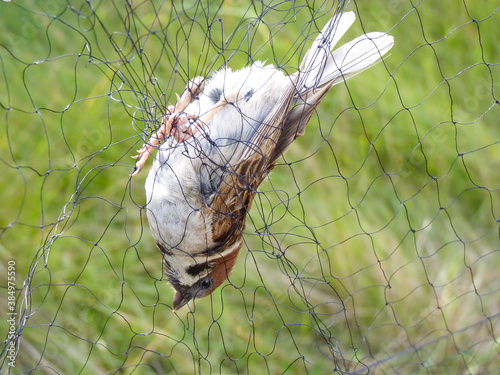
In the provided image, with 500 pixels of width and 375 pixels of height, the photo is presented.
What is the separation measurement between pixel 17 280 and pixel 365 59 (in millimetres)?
1851

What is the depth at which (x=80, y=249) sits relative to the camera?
3.11 m

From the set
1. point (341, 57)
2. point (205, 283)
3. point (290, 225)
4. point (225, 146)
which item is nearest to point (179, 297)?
point (205, 283)

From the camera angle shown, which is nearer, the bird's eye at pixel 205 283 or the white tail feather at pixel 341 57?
the white tail feather at pixel 341 57

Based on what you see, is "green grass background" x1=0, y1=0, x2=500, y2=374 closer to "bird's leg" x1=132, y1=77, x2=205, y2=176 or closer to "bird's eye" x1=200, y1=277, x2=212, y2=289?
"bird's eye" x1=200, y1=277, x2=212, y2=289

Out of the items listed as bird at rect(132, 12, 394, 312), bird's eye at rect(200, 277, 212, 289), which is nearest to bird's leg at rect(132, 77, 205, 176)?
bird at rect(132, 12, 394, 312)

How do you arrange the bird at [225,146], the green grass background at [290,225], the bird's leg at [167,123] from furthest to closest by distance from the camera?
the green grass background at [290,225]
the bird at [225,146]
the bird's leg at [167,123]

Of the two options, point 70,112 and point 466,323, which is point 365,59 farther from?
point 70,112

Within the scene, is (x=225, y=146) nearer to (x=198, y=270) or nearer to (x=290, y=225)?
(x=198, y=270)

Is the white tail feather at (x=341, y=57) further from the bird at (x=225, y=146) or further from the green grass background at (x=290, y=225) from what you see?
the green grass background at (x=290, y=225)

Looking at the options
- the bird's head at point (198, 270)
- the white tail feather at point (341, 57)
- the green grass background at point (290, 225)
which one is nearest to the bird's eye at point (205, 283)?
the bird's head at point (198, 270)

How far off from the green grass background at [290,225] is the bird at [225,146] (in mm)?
501

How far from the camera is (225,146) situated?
76.4 inches

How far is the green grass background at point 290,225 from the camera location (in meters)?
2.85

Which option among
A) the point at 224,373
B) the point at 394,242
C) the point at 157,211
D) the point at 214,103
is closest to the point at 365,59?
the point at 214,103
